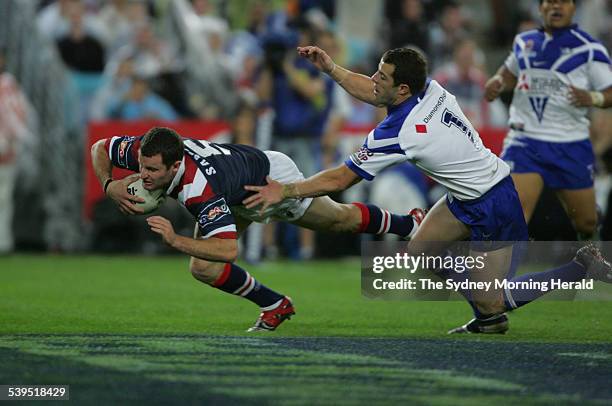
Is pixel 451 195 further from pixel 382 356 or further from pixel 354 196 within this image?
pixel 354 196

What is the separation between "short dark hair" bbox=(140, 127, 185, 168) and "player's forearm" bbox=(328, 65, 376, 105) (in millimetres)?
1657

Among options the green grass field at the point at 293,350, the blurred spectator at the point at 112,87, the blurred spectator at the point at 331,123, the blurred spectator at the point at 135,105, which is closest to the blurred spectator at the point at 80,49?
the blurred spectator at the point at 112,87

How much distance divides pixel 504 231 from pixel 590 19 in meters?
11.7

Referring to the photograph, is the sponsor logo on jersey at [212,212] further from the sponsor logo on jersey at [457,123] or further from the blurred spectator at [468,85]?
the blurred spectator at [468,85]

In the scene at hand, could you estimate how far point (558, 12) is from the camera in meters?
9.07

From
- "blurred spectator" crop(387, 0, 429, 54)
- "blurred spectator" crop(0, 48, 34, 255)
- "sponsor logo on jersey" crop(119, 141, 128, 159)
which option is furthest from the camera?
"blurred spectator" crop(387, 0, 429, 54)

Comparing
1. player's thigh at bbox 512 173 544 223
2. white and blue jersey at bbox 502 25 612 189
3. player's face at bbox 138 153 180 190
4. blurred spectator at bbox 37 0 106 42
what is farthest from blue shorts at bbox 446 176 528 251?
blurred spectator at bbox 37 0 106 42

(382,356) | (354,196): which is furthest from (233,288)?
(354,196)

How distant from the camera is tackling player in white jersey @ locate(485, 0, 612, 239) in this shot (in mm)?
9109

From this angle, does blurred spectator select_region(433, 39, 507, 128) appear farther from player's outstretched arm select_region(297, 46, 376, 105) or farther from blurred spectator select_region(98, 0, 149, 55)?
player's outstretched arm select_region(297, 46, 376, 105)

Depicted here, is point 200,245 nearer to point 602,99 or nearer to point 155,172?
point 155,172

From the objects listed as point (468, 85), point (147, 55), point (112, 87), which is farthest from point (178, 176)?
point (147, 55)

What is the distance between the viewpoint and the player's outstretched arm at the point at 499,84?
9109 millimetres

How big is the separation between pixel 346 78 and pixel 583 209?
2.42m
